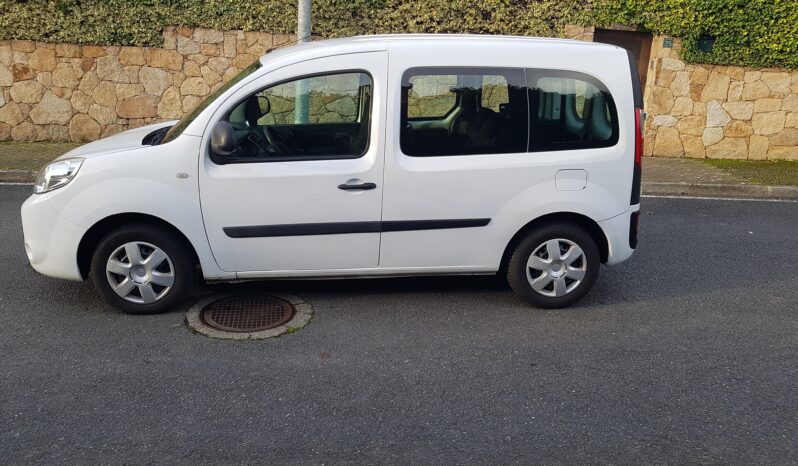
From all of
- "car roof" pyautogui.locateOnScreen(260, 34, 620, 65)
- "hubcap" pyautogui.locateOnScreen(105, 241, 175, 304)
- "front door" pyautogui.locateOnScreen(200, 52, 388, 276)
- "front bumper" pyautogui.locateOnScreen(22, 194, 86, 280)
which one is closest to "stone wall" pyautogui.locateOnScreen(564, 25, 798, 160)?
"car roof" pyautogui.locateOnScreen(260, 34, 620, 65)

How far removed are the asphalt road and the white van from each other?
1.25 feet

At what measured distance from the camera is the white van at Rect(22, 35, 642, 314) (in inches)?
195

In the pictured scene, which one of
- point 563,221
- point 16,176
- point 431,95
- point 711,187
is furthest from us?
point 711,187

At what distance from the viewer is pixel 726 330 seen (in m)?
5.23

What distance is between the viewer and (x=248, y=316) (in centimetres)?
520

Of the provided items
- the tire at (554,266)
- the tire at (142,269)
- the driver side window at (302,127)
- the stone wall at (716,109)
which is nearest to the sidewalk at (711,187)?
the stone wall at (716,109)

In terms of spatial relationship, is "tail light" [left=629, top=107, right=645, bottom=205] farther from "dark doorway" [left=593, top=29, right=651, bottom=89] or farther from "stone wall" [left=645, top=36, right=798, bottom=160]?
"dark doorway" [left=593, top=29, right=651, bottom=89]

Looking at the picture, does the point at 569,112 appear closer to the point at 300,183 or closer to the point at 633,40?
the point at 300,183

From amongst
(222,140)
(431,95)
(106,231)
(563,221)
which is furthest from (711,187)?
(106,231)

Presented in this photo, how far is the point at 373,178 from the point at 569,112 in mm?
1469

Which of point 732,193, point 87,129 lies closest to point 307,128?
point 732,193

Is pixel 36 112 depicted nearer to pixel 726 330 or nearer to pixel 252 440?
pixel 252 440

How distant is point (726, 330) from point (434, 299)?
6.80ft

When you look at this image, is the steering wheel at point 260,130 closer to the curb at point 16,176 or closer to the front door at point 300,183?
the front door at point 300,183
